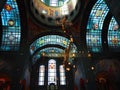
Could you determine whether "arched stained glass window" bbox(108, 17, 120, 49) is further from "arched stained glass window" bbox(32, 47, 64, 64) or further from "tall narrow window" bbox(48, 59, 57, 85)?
"tall narrow window" bbox(48, 59, 57, 85)

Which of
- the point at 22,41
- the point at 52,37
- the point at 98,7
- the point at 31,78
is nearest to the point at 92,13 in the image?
the point at 98,7

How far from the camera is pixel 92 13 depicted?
25.0m

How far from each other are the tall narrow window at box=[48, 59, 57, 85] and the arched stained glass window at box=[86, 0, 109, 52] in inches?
320

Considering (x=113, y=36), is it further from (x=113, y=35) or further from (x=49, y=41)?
(x=49, y=41)

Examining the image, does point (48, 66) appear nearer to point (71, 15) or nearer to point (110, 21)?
point (71, 15)

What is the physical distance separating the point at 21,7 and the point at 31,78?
11277 mm

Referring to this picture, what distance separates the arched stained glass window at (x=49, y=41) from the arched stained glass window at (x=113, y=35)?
5.15 m

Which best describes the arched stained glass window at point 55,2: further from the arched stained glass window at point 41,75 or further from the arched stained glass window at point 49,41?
the arched stained glass window at point 41,75

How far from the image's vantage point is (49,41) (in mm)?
27875

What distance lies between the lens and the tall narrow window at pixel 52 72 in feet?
97.2

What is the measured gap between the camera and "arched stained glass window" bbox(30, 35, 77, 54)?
26378 mm

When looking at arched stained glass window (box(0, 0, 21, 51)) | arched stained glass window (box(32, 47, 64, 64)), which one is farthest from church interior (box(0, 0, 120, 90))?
arched stained glass window (box(32, 47, 64, 64))

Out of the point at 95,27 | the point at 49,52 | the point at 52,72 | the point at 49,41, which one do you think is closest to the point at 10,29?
the point at 49,41

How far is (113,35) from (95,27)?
2954 mm
